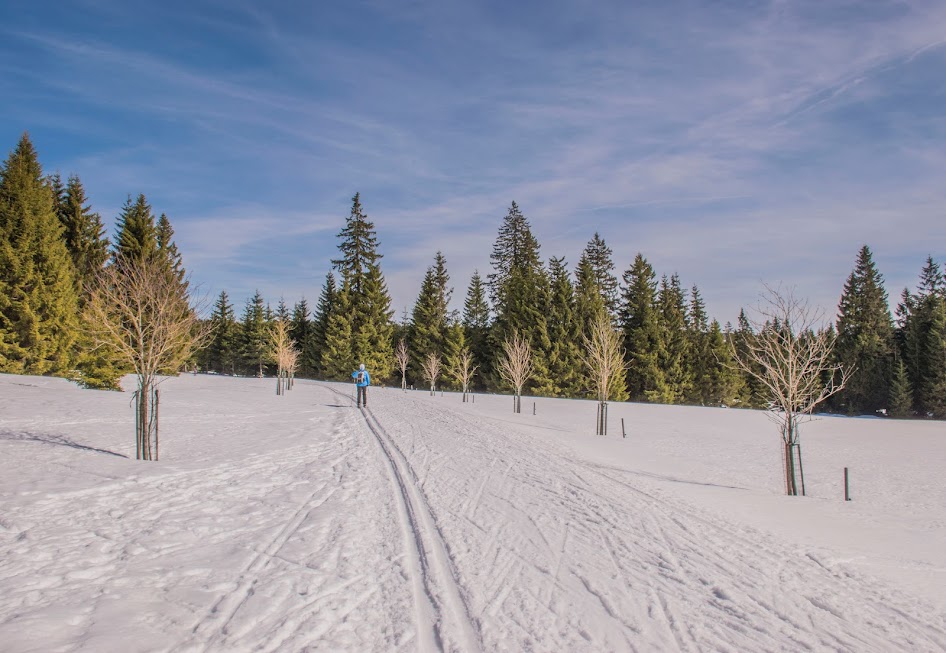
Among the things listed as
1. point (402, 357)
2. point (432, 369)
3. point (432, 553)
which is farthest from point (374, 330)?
point (432, 553)

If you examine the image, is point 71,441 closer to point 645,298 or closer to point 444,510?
point 444,510

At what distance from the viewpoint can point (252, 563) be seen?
488 cm

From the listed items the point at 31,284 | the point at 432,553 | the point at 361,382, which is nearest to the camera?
the point at 432,553

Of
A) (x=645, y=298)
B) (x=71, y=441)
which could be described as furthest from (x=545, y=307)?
(x=71, y=441)

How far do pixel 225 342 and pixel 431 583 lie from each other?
228 ft

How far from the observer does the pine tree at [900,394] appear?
4091 centimetres

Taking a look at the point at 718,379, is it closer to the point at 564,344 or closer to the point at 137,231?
the point at 564,344

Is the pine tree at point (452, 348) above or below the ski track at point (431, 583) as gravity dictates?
above

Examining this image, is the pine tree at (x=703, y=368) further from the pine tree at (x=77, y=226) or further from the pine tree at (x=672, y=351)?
the pine tree at (x=77, y=226)

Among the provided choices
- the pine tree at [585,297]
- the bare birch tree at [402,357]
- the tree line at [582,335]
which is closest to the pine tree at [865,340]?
the tree line at [582,335]

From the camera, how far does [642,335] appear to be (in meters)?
45.9

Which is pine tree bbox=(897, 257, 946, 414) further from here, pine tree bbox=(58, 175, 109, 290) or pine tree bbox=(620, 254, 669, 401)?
pine tree bbox=(58, 175, 109, 290)

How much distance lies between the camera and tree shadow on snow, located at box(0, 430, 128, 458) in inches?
398

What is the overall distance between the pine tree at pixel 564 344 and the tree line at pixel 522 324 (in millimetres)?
117
